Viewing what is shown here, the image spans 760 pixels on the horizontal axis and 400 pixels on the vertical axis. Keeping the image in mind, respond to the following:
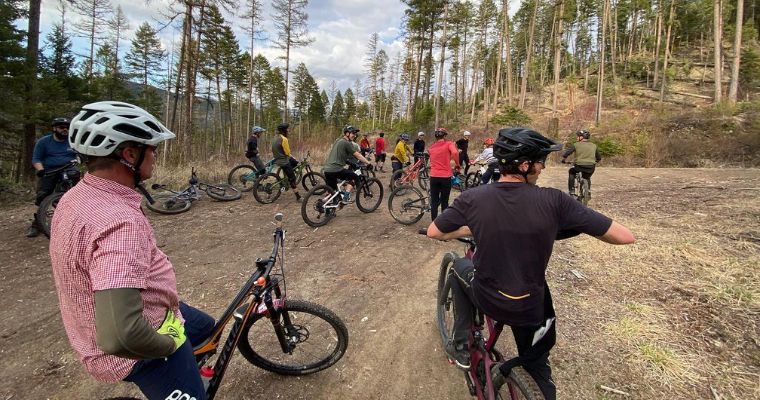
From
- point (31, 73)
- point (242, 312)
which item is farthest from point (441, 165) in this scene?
point (31, 73)

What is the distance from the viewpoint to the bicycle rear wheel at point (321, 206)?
7020 millimetres

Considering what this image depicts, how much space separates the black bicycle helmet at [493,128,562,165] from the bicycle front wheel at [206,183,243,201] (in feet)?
27.8

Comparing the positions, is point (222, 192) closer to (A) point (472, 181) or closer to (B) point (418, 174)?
(B) point (418, 174)

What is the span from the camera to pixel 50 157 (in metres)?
5.83

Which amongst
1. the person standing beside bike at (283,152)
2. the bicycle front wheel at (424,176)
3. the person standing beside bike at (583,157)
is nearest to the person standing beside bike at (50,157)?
the person standing beside bike at (283,152)

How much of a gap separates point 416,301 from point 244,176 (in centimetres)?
774

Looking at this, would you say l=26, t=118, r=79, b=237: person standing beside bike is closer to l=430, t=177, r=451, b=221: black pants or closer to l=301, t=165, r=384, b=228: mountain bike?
l=301, t=165, r=384, b=228: mountain bike

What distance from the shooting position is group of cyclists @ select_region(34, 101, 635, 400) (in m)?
1.20

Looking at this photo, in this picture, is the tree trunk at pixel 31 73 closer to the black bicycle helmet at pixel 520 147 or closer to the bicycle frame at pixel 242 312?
the bicycle frame at pixel 242 312

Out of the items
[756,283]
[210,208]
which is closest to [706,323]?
[756,283]

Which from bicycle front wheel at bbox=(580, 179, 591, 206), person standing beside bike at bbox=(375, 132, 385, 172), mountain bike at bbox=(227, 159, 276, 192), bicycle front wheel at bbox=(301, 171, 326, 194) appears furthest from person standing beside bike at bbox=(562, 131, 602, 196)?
mountain bike at bbox=(227, 159, 276, 192)

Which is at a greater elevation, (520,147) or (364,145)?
(364,145)

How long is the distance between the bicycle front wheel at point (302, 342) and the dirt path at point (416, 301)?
0.14m

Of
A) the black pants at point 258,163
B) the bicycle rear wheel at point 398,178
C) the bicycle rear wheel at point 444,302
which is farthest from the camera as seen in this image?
the bicycle rear wheel at point 398,178
